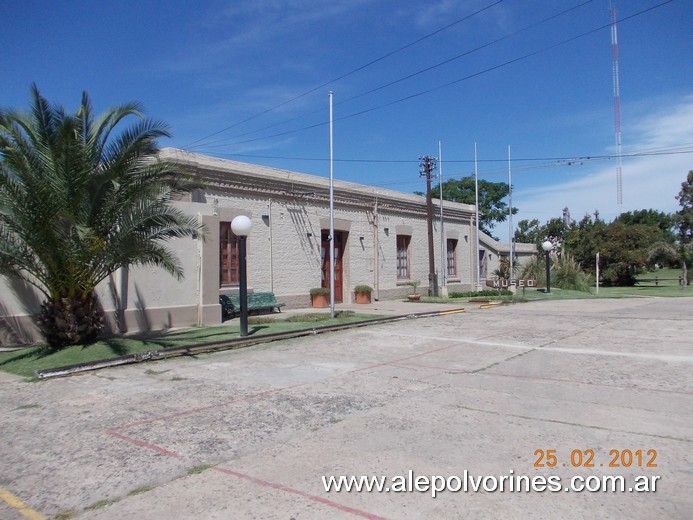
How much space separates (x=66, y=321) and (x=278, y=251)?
9140 millimetres

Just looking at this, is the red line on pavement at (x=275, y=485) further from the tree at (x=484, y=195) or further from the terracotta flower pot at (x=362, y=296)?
the tree at (x=484, y=195)

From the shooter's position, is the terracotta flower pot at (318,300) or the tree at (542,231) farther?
the tree at (542,231)

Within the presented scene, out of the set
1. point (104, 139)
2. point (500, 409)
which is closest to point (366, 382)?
point (500, 409)

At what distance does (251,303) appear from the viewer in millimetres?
16906

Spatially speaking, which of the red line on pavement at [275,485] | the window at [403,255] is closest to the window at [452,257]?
the window at [403,255]

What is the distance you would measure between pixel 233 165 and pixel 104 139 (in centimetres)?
725

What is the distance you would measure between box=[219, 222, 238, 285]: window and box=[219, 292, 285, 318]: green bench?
738mm

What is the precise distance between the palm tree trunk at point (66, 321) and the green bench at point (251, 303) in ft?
16.8

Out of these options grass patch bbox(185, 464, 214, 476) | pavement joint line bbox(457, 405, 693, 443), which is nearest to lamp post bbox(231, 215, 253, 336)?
pavement joint line bbox(457, 405, 693, 443)

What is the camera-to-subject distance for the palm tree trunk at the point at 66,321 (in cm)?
1021

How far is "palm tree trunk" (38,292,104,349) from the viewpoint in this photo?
33.5 ft

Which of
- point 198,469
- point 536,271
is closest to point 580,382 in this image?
point 198,469

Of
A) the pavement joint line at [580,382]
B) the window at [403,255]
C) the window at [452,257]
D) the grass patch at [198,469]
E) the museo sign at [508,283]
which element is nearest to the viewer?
the grass patch at [198,469]

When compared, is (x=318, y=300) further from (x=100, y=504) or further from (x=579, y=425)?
(x=100, y=504)
